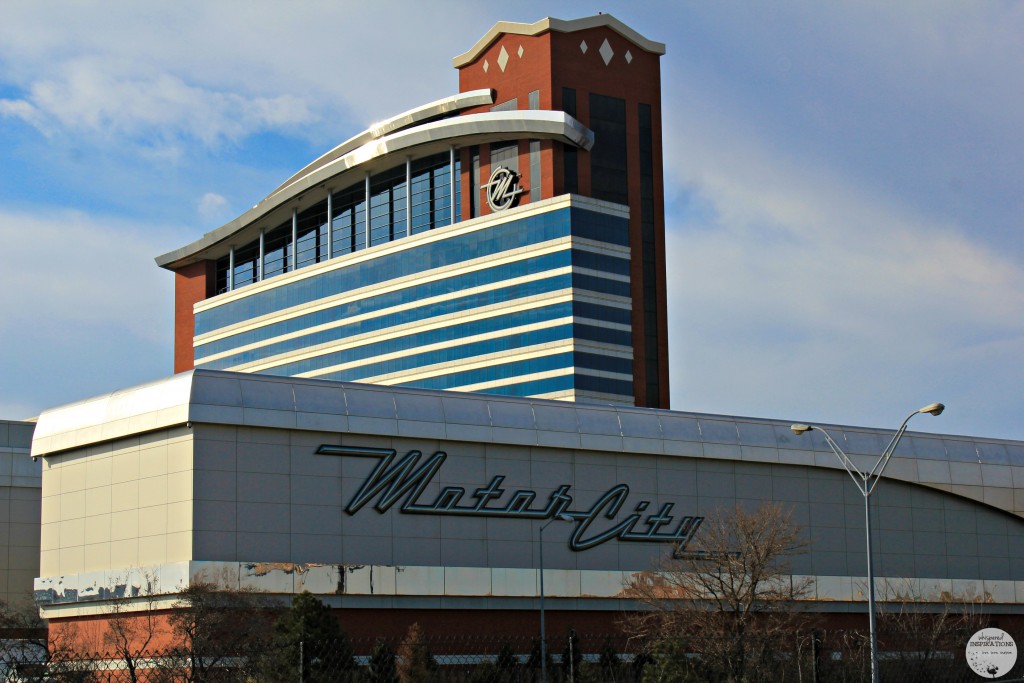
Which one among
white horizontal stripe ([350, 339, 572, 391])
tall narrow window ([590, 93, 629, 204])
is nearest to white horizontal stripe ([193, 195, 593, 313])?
tall narrow window ([590, 93, 629, 204])

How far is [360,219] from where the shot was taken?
12950 centimetres

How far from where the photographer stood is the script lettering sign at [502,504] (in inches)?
1845

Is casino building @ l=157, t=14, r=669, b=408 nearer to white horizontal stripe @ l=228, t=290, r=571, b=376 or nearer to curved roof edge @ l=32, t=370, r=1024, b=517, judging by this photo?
white horizontal stripe @ l=228, t=290, r=571, b=376

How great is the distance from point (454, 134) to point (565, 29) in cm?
1326

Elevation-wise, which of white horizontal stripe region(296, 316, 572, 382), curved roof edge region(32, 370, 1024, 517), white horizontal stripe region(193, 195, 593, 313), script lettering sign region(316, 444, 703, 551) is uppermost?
white horizontal stripe region(193, 195, 593, 313)

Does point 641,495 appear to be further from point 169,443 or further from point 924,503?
point 169,443

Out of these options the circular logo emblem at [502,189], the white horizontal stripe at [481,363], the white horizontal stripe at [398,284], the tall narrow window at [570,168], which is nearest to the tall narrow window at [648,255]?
the tall narrow window at [570,168]

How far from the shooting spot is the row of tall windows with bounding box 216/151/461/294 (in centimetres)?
12350

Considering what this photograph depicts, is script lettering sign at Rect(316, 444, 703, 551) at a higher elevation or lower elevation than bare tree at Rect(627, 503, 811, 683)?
higher

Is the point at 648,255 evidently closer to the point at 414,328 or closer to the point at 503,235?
the point at 503,235

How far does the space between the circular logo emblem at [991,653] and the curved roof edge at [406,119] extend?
10115 cm

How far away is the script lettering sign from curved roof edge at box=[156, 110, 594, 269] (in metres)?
64.9

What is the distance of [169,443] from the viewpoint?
44.9 m

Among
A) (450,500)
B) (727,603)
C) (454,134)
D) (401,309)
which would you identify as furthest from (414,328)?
(727,603)
